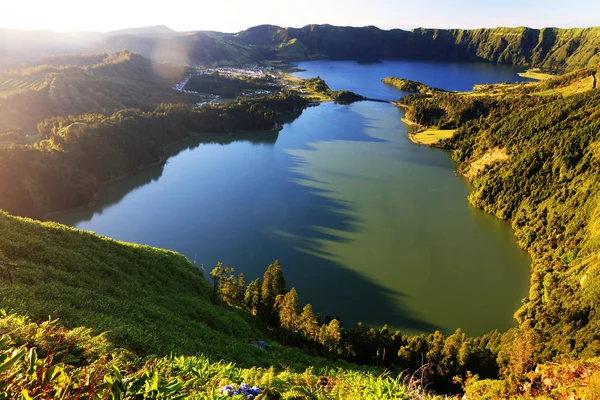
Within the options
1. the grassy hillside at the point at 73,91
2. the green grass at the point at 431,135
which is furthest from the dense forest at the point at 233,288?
the green grass at the point at 431,135

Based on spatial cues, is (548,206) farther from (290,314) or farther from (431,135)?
(431,135)

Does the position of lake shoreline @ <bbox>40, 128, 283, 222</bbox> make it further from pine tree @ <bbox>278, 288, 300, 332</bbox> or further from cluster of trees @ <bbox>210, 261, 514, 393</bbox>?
pine tree @ <bbox>278, 288, 300, 332</bbox>

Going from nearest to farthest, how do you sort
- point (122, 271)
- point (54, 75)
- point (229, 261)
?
point (122, 271) < point (229, 261) < point (54, 75)

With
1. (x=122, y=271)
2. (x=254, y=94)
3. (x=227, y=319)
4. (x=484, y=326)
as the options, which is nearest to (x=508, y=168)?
(x=484, y=326)

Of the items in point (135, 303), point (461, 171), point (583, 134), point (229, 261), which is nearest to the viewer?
point (135, 303)

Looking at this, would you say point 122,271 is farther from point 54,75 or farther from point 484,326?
point 54,75

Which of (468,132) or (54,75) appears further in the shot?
(54,75)

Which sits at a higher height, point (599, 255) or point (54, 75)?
point (54, 75)

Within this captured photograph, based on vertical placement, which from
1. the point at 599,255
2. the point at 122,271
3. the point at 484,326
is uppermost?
the point at 122,271
